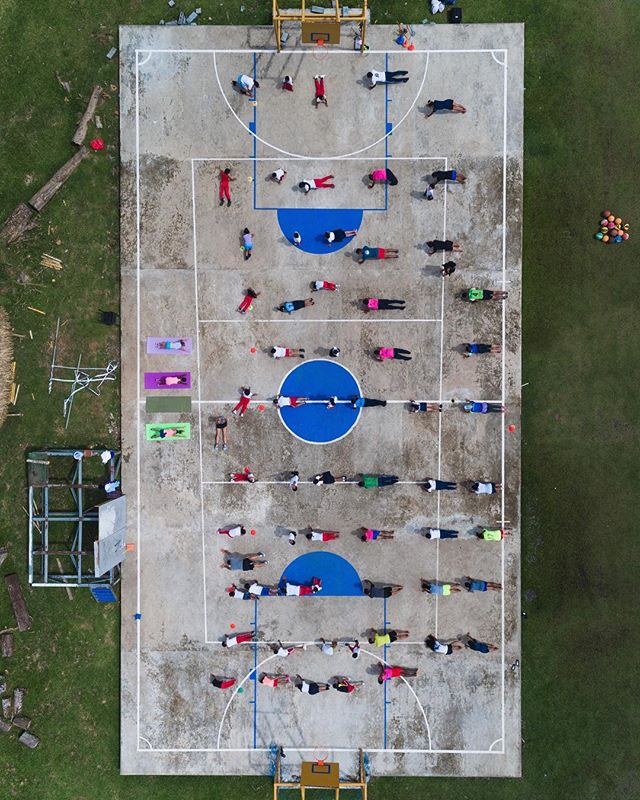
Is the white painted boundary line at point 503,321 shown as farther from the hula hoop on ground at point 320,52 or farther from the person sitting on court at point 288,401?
the person sitting on court at point 288,401

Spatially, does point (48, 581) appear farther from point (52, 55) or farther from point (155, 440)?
point (52, 55)

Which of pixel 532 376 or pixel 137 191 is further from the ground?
pixel 137 191

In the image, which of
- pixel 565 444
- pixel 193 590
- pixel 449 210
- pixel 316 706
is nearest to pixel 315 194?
pixel 449 210

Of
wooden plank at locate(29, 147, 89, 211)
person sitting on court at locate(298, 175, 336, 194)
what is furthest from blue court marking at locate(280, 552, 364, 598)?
wooden plank at locate(29, 147, 89, 211)

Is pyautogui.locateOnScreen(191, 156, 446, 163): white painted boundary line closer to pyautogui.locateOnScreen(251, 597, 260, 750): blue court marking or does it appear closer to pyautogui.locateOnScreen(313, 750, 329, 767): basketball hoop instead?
pyautogui.locateOnScreen(251, 597, 260, 750): blue court marking

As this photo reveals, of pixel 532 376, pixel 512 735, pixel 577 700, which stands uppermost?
pixel 532 376

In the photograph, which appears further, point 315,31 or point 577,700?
point 577,700
